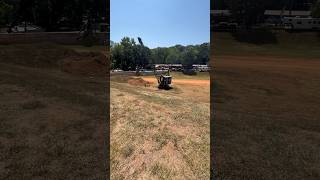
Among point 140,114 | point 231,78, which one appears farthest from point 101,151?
point 231,78

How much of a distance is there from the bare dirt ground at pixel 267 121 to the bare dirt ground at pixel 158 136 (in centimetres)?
95

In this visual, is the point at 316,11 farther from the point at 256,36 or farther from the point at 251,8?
the point at 251,8

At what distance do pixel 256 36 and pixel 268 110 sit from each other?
27938 millimetres

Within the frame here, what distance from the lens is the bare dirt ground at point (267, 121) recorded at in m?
20.2

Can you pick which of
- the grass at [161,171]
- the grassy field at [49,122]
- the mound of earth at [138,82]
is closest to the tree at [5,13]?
the grassy field at [49,122]

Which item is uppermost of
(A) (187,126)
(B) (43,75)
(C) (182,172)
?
(B) (43,75)

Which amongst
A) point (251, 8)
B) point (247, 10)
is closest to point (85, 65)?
point (247, 10)

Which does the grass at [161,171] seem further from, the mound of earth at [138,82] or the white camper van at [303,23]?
the white camper van at [303,23]

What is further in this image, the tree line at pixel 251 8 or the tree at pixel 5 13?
the tree line at pixel 251 8

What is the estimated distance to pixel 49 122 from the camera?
79.7 feet

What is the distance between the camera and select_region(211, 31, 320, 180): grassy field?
20.4 metres

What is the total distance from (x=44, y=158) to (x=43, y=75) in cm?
1302

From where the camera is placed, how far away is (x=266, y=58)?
5056 cm

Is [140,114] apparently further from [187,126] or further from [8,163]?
[8,163]
